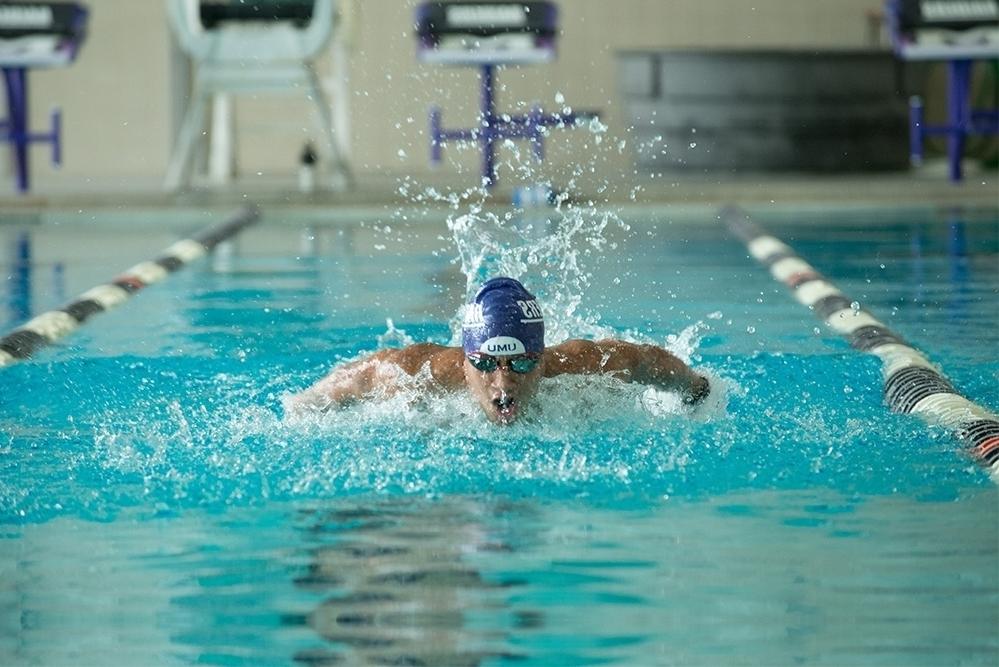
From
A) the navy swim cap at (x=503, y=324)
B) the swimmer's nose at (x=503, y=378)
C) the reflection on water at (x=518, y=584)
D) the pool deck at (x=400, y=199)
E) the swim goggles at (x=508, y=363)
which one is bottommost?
the pool deck at (x=400, y=199)

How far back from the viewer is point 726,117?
12406 millimetres

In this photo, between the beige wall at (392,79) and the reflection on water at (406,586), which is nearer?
the reflection on water at (406,586)

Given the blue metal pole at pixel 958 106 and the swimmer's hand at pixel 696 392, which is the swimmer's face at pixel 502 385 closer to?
the swimmer's hand at pixel 696 392

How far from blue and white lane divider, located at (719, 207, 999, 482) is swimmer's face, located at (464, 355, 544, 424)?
96 cm

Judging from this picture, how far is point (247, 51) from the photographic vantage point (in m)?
10.7

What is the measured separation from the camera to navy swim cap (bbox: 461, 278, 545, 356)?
374 centimetres

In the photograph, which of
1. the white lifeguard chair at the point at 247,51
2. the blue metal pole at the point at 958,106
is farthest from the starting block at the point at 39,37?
the blue metal pole at the point at 958,106

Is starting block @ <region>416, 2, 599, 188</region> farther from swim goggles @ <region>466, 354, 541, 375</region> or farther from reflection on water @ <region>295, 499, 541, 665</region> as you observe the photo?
reflection on water @ <region>295, 499, 541, 665</region>

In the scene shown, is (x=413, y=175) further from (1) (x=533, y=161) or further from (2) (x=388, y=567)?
(2) (x=388, y=567)

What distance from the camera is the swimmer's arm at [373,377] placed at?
3.98m

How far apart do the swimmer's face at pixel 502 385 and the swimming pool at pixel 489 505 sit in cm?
5

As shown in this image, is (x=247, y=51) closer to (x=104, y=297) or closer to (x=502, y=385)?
(x=104, y=297)

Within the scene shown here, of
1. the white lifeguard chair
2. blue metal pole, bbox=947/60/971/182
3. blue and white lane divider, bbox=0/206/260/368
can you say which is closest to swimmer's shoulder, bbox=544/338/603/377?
blue and white lane divider, bbox=0/206/260/368

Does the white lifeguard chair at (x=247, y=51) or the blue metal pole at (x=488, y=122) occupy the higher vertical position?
the white lifeguard chair at (x=247, y=51)
